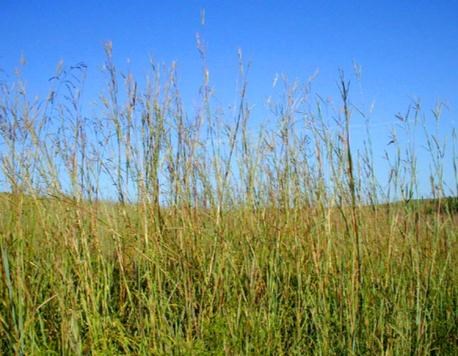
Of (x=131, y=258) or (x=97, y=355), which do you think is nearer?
(x=97, y=355)

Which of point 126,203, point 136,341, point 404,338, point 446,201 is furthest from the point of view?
point 446,201

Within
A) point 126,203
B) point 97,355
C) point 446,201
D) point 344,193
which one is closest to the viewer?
point 97,355

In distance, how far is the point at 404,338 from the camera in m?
1.75

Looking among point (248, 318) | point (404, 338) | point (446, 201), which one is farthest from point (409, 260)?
point (248, 318)

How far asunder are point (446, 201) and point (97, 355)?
2.12m

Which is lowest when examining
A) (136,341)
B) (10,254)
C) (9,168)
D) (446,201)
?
(136,341)

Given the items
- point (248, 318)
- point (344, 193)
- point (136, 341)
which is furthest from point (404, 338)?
point (136, 341)

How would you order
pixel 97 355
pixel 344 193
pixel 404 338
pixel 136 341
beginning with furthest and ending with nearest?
pixel 344 193
pixel 136 341
pixel 97 355
pixel 404 338

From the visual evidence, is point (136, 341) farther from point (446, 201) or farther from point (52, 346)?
point (446, 201)

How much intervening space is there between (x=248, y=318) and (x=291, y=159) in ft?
3.55

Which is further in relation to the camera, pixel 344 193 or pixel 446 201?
pixel 446 201

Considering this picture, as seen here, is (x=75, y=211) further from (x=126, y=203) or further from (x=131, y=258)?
(x=131, y=258)

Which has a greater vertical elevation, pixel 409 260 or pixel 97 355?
pixel 409 260

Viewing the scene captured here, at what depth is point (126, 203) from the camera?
2.51 m
